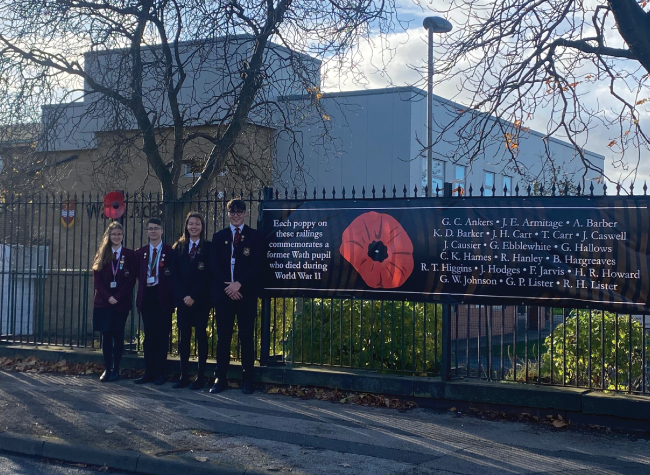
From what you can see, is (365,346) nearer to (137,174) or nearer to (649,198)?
(649,198)

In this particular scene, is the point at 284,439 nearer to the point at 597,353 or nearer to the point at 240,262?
the point at 240,262

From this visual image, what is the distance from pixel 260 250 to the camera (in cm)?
854

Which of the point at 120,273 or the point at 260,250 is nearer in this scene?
the point at 260,250

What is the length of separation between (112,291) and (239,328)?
1.82 meters

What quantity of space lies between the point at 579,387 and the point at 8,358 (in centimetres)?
783

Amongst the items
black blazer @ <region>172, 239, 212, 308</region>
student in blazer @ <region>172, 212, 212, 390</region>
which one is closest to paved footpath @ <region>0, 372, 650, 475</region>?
student in blazer @ <region>172, 212, 212, 390</region>

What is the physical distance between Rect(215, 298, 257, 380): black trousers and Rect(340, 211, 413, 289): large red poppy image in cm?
129

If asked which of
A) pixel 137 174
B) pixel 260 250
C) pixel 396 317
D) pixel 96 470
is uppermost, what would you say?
pixel 137 174

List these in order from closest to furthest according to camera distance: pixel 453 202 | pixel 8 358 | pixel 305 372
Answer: pixel 453 202 < pixel 305 372 < pixel 8 358

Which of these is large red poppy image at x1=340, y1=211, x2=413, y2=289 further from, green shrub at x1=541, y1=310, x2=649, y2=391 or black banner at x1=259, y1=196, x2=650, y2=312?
green shrub at x1=541, y1=310, x2=649, y2=391

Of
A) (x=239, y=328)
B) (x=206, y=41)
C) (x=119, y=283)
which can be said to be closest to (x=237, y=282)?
(x=239, y=328)

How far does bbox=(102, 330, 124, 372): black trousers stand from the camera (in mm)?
9227

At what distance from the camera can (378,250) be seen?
8.20 meters

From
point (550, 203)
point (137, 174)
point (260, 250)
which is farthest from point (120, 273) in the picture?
point (137, 174)
